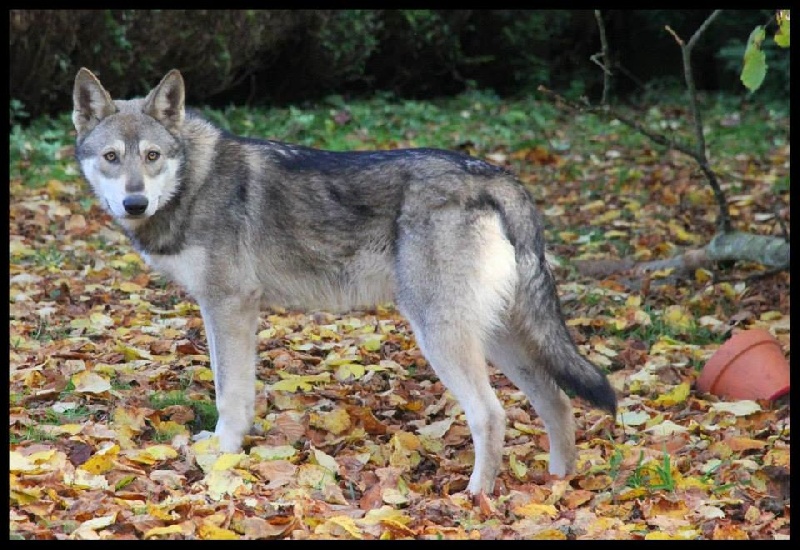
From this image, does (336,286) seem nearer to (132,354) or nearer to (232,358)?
(232,358)

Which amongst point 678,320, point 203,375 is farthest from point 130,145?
point 678,320

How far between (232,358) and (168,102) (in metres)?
1.33

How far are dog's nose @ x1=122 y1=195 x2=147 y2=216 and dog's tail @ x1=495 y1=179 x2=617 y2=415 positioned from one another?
5.42 ft

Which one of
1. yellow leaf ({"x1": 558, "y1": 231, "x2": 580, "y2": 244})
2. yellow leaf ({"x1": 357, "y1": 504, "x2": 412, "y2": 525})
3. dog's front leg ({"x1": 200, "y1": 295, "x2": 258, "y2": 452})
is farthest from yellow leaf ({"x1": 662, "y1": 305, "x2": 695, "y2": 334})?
yellow leaf ({"x1": 357, "y1": 504, "x2": 412, "y2": 525})

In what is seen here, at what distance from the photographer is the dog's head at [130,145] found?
506 centimetres

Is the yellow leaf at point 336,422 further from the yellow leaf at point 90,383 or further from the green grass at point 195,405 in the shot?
the yellow leaf at point 90,383

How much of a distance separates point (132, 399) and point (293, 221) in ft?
4.19

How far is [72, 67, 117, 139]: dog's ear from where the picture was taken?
522 centimetres

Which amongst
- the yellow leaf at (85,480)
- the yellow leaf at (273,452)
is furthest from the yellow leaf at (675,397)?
the yellow leaf at (85,480)

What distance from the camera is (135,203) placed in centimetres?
498

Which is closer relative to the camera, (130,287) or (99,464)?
(99,464)

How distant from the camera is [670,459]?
5023 millimetres
